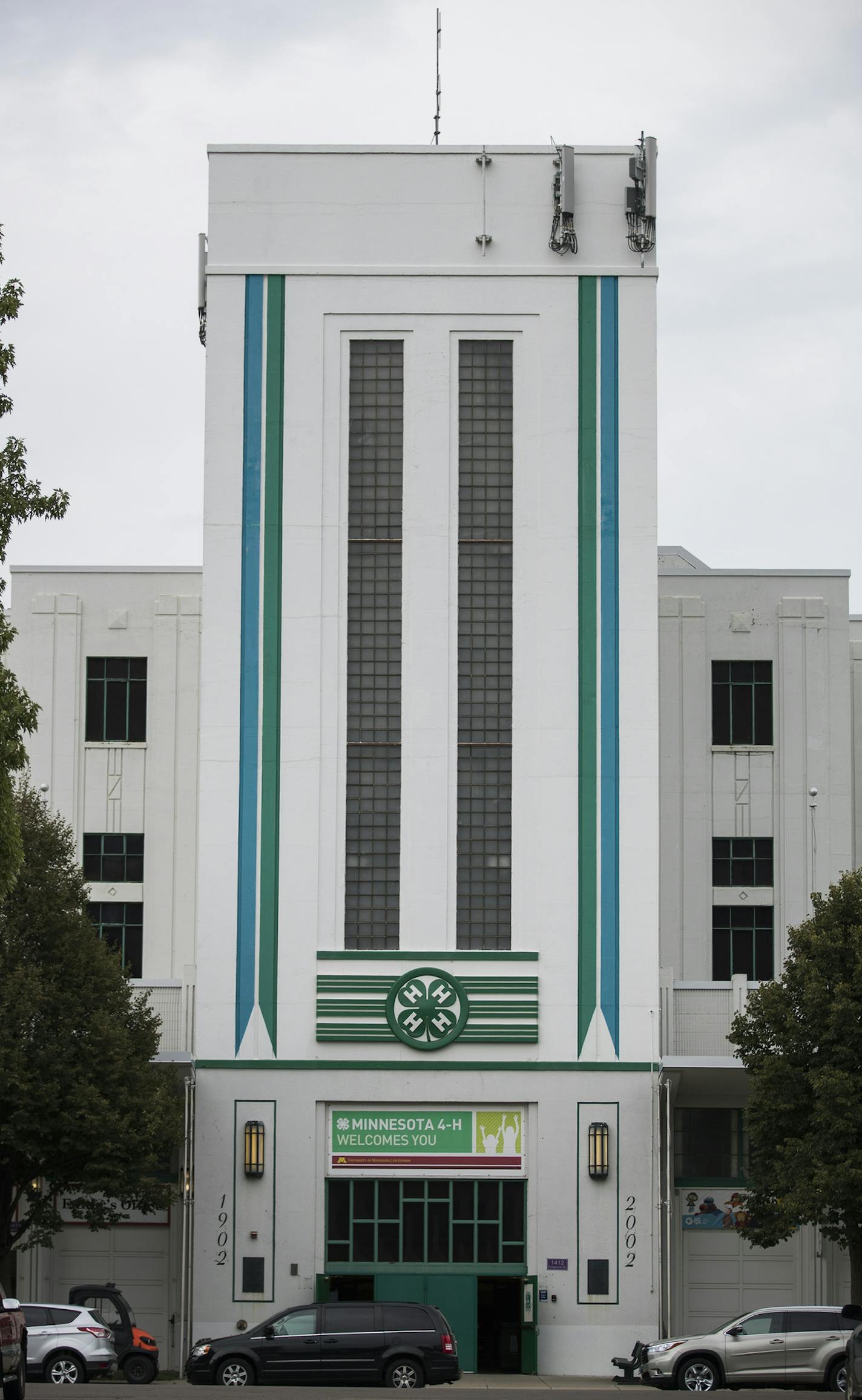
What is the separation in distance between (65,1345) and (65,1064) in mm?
4811

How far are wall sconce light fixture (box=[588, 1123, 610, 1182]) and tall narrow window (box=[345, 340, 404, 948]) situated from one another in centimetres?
557

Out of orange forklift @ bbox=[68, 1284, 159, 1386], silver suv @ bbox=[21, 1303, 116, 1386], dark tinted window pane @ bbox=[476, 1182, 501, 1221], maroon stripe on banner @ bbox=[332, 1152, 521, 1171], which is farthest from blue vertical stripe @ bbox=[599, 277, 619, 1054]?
silver suv @ bbox=[21, 1303, 116, 1386]

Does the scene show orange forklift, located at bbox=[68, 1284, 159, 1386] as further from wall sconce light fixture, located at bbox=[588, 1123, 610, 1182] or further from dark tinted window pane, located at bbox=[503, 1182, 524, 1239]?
wall sconce light fixture, located at bbox=[588, 1123, 610, 1182]

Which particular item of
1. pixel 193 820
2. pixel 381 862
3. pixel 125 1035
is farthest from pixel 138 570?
pixel 125 1035

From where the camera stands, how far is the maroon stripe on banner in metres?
41.9

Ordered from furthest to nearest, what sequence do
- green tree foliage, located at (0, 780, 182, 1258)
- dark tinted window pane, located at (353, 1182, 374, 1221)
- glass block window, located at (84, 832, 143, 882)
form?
glass block window, located at (84, 832, 143, 882) < dark tinted window pane, located at (353, 1182, 374, 1221) < green tree foliage, located at (0, 780, 182, 1258)

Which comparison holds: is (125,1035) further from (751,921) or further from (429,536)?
(751,921)

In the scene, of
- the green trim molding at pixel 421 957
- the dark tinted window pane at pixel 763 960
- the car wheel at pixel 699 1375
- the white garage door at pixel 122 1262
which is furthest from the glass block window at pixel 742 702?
the white garage door at pixel 122 1262

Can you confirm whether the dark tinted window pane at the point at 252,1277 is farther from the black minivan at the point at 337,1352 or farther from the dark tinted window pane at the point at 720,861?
the dark tinted window pane at the point at 720,861

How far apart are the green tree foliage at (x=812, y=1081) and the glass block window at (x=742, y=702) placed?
31.3 feet

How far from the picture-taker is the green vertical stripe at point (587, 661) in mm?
42656

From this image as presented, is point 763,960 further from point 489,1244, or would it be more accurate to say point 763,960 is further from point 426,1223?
point 426,1223

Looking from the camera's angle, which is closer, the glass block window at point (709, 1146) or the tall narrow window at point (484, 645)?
the tall narrow window at point (484, 645)

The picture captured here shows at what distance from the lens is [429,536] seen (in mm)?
43688
